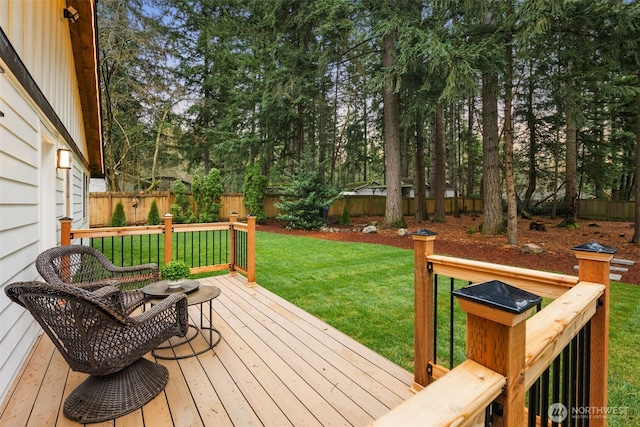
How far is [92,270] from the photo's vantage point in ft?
12.0

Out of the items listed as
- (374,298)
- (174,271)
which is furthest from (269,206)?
(174,271)

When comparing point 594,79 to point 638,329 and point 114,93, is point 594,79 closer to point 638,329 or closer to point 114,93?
point 638,329

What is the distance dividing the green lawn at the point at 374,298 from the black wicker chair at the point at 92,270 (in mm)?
1774

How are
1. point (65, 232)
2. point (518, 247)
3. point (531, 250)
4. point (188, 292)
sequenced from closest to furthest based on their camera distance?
point (188, 292) → point (65, 232) → point (531, 250) → point (518, 247)

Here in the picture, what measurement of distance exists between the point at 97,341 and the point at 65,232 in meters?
2.53

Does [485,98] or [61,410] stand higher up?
[485,98]

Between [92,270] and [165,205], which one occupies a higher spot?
[165,205]

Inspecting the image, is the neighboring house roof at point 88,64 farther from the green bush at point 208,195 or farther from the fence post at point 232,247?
the green bush at point 208,195

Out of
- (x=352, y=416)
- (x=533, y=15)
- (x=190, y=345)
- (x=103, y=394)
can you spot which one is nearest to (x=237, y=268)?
(x=190, y=345)

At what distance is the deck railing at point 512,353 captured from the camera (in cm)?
Result: 68

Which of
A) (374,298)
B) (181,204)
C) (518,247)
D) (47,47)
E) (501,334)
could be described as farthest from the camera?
(181,204)

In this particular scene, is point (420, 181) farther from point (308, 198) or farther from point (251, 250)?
point (251, 250)

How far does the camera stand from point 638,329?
3.37 m

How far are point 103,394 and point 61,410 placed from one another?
30 centimetres
